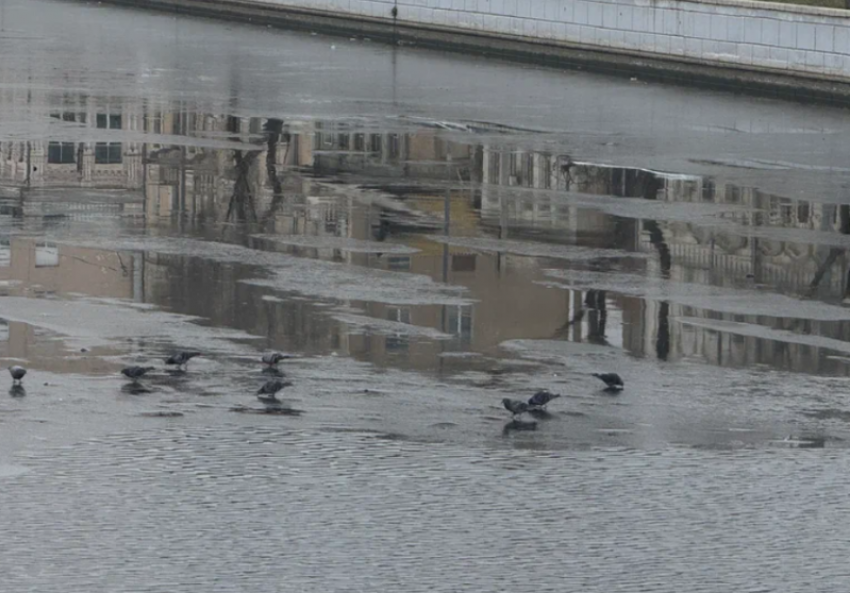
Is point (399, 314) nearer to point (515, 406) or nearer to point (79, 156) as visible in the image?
point (515, 406)

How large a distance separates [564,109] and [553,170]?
22.2 feet

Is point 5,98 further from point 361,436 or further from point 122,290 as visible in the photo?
point 361,436

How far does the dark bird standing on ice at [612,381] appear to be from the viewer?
40.1 ft

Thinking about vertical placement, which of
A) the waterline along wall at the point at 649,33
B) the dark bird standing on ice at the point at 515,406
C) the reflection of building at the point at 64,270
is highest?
the waterline along wall at the point at 649,33

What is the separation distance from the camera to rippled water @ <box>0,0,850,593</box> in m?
9.20

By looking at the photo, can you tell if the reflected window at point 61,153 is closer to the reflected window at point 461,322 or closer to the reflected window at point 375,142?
the reflected window at point 375,142

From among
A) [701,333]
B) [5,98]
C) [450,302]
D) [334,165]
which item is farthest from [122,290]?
[5,98]

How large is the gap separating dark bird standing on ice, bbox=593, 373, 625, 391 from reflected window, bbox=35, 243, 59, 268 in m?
5.29

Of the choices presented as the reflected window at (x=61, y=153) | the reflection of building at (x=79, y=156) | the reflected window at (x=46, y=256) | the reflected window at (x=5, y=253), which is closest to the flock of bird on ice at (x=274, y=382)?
the reflected window at (x=46, y=256)

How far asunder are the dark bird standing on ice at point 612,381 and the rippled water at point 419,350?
0.32ft

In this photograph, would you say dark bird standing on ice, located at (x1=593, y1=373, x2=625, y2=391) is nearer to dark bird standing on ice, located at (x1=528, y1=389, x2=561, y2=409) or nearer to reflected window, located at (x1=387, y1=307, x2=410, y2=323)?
dark bird standing on ice, located at (x1=528, y1=389, x2=561, y2=409)

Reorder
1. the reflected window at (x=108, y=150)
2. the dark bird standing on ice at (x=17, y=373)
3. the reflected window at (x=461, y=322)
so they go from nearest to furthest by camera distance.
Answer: the dark bird standing on ice at (x=17, y=373) → the reflected window at (x=461, y=322) → the reflected window at (x=108, y=150)

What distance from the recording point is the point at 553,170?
874 inches

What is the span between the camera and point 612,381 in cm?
1223
